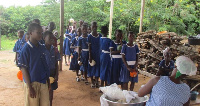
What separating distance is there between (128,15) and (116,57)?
28.6 feet

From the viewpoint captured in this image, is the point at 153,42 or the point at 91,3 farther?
the point at 91,3

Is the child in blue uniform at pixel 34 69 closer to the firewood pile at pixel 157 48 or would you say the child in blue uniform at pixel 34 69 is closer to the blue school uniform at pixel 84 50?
the blue school uniform at pixel 84 50

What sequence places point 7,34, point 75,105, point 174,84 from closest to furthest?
1. point 174,84
2. point 75,105
3. point 7,34

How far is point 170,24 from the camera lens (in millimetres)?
12375

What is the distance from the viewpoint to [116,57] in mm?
4613

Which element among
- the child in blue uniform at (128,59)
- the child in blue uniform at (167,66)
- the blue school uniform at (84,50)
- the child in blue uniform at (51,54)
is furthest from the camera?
the blue school uniform at (84,50)

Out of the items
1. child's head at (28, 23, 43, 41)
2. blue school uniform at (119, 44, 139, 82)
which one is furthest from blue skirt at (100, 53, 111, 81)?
child's head at (28, 23, 43, 41)

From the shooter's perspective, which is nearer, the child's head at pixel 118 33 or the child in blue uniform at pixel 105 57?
the child's head at pixel 118 33

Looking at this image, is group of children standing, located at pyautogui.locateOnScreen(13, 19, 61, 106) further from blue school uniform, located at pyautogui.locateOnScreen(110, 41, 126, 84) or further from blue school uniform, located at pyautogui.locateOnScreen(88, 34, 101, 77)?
blue school uniform, located at pyautogui.locateOnScreen(88, 34, 101, 77)

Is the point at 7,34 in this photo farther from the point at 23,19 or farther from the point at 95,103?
the point at 95,103

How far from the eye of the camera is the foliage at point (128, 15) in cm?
1188

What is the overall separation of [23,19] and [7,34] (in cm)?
170

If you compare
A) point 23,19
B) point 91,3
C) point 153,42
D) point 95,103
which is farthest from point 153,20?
point 23,19

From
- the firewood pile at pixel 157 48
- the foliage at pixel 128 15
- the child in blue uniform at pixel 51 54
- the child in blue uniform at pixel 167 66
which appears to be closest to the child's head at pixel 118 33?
the child in blue uniform at pixel 167 66
